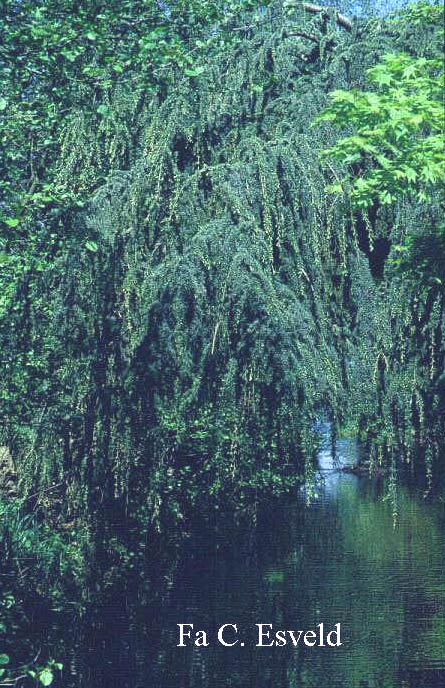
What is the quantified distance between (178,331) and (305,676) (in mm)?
3861

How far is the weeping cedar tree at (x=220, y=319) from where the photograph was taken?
650cm

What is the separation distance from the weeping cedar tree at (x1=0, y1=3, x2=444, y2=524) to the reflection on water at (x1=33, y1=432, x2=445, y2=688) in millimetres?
873

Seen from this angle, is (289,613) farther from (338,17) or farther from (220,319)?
(338,17)

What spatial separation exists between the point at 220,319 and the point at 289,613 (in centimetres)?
516

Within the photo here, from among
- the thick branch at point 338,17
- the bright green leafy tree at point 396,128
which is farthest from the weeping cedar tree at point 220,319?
the thick branch at point 338,17

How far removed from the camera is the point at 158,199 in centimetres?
723

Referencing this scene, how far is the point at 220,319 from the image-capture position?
6500mm

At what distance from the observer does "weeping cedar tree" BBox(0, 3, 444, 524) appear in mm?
6500

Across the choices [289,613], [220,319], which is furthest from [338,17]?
[289,613]

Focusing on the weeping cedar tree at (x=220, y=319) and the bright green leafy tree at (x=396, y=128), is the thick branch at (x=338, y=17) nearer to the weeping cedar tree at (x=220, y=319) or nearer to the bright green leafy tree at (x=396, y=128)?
the weeping cedar tree at (x=220, y=319)

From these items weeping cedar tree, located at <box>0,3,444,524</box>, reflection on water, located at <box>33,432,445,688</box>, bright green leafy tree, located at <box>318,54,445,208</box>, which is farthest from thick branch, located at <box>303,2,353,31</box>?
reflection on water, located at <box>33,432,445,688</box>

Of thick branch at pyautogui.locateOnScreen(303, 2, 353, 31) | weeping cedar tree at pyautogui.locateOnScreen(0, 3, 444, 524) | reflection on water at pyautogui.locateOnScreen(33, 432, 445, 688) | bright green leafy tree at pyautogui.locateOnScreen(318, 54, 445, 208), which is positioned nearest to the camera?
bright green leafy tree at pyautogui.locateOnScreen(318, 54, 445, 208)

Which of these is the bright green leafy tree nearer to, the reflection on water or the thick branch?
the reflection on water

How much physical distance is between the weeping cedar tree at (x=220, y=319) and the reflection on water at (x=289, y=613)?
87 cm
